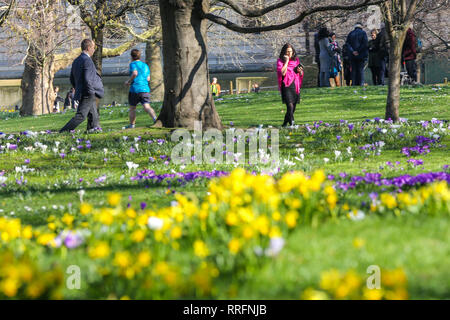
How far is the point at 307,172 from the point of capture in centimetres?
849

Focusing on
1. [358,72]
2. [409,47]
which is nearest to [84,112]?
[409,47]

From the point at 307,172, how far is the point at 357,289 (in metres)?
5.03

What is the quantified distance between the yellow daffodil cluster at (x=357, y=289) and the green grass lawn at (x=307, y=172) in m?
0.22

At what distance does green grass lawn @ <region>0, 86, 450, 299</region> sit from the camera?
4055 mm

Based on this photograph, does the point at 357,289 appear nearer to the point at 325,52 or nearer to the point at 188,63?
the point at 188,63

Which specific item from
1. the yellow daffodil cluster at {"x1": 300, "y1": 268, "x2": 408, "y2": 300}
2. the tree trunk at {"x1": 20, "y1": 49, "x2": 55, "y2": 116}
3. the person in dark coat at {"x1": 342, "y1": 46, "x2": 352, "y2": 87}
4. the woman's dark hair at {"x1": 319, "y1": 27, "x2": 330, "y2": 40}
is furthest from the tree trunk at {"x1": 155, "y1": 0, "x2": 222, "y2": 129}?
the tree trunk at {"x1": 20, "y1": 49, "x2": 55, "y2": 116}

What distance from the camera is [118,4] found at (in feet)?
71.6

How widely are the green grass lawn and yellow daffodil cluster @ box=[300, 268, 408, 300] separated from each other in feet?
0.71

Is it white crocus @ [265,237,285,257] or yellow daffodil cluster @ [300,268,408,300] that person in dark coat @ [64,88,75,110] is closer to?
white crocus @ [265,237,285,257]

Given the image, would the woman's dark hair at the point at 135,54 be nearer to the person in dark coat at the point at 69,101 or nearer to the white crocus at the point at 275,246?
the white crocus at the point at 275,246

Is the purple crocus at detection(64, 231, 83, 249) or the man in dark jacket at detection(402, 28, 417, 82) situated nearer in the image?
the purple crocus at detection(64, 231, 83, 249)

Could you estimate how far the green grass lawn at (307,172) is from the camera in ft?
13.3

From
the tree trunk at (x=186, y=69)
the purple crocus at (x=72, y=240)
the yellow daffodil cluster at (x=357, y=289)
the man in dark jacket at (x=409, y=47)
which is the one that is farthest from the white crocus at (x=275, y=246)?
the man in dark jacket at (x=409, y=47)

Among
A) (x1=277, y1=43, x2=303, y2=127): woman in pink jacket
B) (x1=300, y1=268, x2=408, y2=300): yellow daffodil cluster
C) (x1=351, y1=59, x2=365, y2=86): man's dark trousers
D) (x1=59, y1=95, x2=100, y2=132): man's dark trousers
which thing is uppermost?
(x1=351, y1=59, x2=365, y2=86): man's dark trousers
